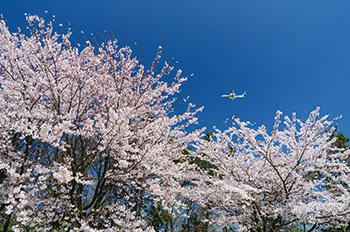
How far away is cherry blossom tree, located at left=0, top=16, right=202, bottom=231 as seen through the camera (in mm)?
4316

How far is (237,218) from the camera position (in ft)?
23.7

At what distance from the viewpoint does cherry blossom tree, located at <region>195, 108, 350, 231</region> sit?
5434 mm

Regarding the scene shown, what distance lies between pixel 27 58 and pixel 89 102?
2.12 m

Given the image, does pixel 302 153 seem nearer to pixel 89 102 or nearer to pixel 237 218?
pixel 237 218

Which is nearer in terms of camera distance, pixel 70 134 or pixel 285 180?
pixel 70 134

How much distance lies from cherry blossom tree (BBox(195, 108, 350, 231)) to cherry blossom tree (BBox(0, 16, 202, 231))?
6.27 feet

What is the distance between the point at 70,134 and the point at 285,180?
5879 millimetres

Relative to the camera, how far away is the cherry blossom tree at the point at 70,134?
4.32m

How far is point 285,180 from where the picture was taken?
5.89 metres

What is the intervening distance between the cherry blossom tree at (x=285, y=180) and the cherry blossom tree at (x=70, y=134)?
6.27ft

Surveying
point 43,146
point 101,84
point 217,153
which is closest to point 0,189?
point 43,146

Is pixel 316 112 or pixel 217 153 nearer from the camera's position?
pixel 316 112

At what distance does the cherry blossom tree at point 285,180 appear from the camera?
17.8ft

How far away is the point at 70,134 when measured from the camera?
441 centimetres
